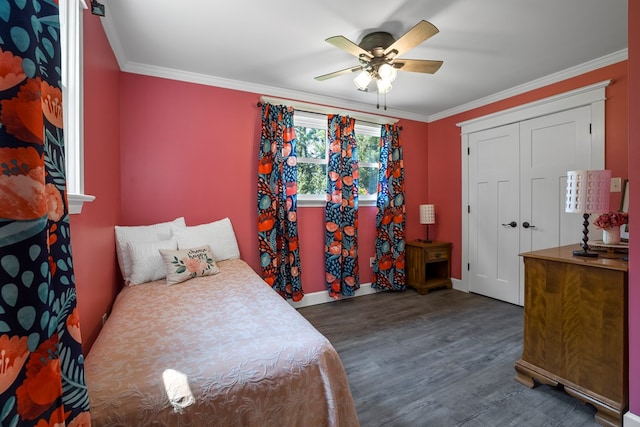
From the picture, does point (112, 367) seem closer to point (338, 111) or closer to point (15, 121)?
point (15, 121)

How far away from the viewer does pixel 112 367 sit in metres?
0.99

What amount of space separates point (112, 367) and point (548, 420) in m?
2.21

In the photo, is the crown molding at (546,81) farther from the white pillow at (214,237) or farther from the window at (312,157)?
the white pillow at (214,237)

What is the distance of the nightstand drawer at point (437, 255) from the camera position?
3727mm

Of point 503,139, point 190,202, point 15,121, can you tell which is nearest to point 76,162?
point 15,121

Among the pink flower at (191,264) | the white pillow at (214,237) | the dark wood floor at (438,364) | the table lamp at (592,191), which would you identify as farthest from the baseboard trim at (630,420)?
the white pillow at (214,237)

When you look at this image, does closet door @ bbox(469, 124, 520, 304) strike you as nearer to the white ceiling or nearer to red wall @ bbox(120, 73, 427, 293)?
the white ceiling

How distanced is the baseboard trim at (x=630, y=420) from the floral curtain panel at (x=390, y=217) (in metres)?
2.38

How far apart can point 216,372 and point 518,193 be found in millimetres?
3603

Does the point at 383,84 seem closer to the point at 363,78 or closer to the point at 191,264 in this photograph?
the point at 363,78

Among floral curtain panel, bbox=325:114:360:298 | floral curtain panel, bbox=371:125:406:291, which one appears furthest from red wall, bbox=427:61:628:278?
floral curtain panel, bbox=325:114:360:298

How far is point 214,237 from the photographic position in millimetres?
2648

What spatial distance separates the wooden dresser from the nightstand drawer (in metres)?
1.79

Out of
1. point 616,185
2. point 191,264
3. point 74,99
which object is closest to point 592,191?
point 616,185
